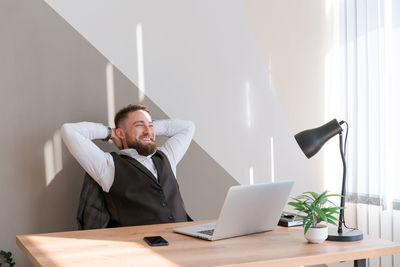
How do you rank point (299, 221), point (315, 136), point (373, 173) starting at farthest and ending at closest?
point (373, 173) < point (299, 221) < point (315, 136)

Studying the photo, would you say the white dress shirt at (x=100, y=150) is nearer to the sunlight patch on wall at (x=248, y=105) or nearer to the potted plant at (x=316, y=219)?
the sunlight patch on wall at (x=248, y=105)

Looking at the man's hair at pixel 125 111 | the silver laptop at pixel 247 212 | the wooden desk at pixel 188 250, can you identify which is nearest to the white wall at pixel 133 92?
the man's hair at pixel 125 111

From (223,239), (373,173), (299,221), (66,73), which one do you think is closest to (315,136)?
(299,221)

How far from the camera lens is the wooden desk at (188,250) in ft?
5.62

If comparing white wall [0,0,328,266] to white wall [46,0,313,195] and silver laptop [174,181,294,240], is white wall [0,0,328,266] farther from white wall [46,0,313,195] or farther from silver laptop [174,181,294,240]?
silver laptop [174,181,294,240]

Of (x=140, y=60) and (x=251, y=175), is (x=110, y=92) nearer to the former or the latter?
(x=140, y=60)

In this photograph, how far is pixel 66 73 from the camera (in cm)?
305

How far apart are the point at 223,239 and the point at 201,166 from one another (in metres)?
1.41

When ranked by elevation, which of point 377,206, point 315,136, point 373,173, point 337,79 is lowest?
point 377,206

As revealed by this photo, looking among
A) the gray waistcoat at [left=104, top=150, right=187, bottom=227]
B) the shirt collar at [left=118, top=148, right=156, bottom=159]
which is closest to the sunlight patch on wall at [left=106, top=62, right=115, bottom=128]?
the shirt collar at [left=118, top=148, right=156, bottom=159]

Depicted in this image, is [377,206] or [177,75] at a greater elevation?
[177,75]

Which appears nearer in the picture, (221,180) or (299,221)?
(299,221)

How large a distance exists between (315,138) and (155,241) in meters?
0.80

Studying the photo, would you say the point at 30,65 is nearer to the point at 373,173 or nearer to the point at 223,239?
the point at 223,239
